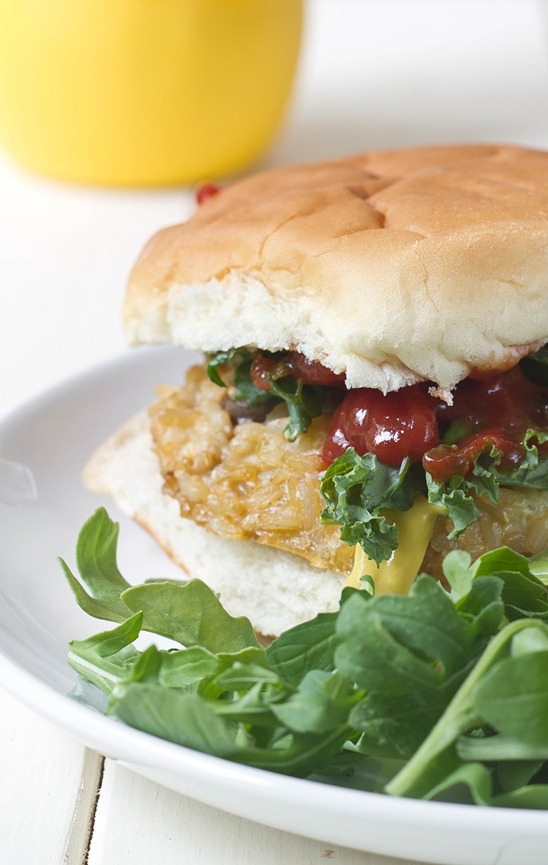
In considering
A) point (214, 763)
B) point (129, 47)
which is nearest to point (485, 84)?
point (129, 47)

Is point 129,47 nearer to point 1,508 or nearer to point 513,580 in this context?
point 1,508

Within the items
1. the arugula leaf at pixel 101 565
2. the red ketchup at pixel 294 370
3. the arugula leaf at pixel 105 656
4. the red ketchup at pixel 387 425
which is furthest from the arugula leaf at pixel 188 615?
the red ketchup at pixel 294 370

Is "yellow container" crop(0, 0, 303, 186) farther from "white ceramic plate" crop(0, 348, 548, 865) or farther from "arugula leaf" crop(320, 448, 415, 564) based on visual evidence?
"arugula leaf" crop(320, 448, 415, 564)

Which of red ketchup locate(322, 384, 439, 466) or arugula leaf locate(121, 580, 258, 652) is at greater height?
red ketchup locate(322, 384, 439, 466)

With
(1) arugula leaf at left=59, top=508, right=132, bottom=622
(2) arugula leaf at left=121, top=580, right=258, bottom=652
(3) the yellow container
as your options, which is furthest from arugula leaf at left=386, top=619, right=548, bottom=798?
(3) the yellow container

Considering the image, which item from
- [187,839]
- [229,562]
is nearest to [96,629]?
[229,562]

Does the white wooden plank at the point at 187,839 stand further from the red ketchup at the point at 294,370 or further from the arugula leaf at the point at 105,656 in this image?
the red ketchup at the point at 294,370

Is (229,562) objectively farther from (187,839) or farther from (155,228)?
(155,228)

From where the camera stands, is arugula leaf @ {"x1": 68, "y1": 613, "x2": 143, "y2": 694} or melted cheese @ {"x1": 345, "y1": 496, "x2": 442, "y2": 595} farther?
melted cheese @ {"x1": 345, "y1": 496, "x2": 442, "y2": 595}
